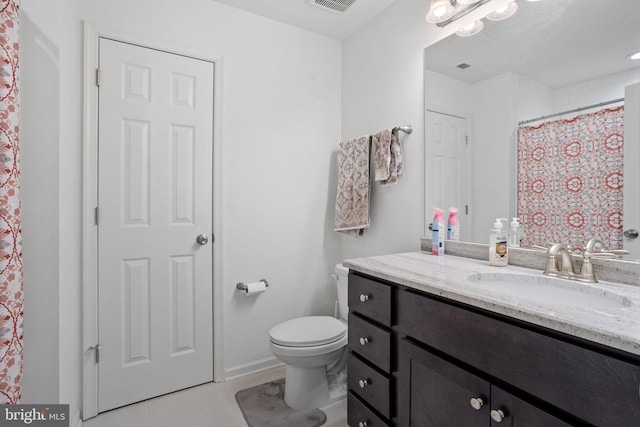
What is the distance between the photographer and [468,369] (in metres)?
0.96

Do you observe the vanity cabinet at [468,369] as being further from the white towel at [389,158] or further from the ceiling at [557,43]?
the ceiling at [557,43]

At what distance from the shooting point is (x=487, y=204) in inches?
61.6

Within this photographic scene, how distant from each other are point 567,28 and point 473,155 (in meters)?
0.60

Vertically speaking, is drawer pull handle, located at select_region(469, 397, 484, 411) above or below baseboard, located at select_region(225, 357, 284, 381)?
above

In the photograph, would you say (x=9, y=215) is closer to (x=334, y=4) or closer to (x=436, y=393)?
(x=436, y=393)

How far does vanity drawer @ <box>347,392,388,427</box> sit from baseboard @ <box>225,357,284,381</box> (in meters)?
0.89

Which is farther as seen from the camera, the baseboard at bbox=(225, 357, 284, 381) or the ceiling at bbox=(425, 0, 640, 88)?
the baseboard at bbox=(225, 357, 284, 381)

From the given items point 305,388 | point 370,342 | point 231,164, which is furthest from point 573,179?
point 231,164

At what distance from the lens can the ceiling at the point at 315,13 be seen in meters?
2.03

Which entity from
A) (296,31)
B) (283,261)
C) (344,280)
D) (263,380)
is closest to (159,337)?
(263,380)

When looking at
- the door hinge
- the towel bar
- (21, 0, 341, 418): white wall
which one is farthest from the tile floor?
the towel bar

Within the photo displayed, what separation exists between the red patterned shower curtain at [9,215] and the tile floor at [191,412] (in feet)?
2.68

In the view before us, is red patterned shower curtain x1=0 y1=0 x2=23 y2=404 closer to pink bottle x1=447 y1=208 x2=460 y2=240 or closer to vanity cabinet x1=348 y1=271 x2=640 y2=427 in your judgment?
vanity cabinet x1=348 y1=271 x2=640 y2=427

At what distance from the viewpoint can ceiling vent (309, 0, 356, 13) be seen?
78.7 inches
